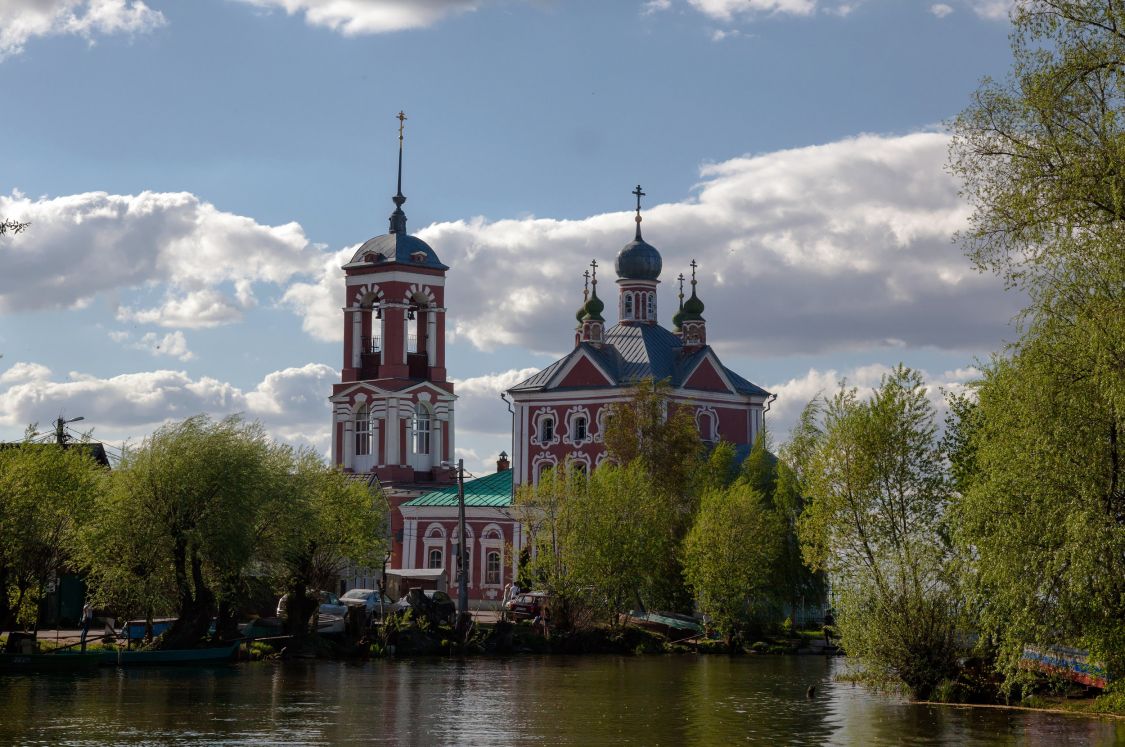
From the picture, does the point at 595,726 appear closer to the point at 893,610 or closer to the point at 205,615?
the point at 893,610

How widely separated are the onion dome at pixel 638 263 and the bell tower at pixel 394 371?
40.1 feet

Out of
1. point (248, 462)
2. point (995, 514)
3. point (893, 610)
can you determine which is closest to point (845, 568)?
point (893, 610)

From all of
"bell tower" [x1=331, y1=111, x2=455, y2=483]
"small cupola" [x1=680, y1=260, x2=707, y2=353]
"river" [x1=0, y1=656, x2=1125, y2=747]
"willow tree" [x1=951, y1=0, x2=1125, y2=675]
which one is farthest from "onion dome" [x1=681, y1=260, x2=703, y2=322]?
"willow tree" [x1=951, y1=0, x2=1125, y2=675]

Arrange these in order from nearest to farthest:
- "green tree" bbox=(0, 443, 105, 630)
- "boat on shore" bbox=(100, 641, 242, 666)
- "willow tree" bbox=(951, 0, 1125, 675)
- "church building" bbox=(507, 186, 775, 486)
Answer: "willow tree" bbox=(951, 0, 1125, 675), "green tree" bbox=(0, 443, 105, 630), "boat on shore" bbox=(100, 641, 242, 666), "church building" bbox=(507, 186, 775, 486)

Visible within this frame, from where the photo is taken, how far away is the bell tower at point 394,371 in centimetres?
9869

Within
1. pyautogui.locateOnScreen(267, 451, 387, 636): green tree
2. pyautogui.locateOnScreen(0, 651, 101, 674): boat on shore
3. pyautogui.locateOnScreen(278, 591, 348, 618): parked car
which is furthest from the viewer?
pyautogui.locateOnScreen(278, 591, 348, 618): parked car

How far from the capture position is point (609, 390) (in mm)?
88562

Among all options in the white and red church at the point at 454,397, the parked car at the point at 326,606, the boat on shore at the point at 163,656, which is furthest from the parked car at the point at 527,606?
the boat on shore at the point at 163,656

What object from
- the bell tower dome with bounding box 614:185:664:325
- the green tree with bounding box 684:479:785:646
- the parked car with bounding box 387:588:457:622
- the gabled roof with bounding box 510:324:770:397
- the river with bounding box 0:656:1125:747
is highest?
the bell tower dome with bounding box 614:185:664:325

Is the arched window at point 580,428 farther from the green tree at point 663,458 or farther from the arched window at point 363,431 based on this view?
the arched window at point 363,431

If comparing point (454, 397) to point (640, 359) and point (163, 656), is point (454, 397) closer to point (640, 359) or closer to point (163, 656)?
point (640, 359)

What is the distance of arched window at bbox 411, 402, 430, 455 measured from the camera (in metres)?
100

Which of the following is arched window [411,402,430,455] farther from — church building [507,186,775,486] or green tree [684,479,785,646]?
green tree [684,479,785,646]

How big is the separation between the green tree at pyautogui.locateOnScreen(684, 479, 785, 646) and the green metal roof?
2416 cm
